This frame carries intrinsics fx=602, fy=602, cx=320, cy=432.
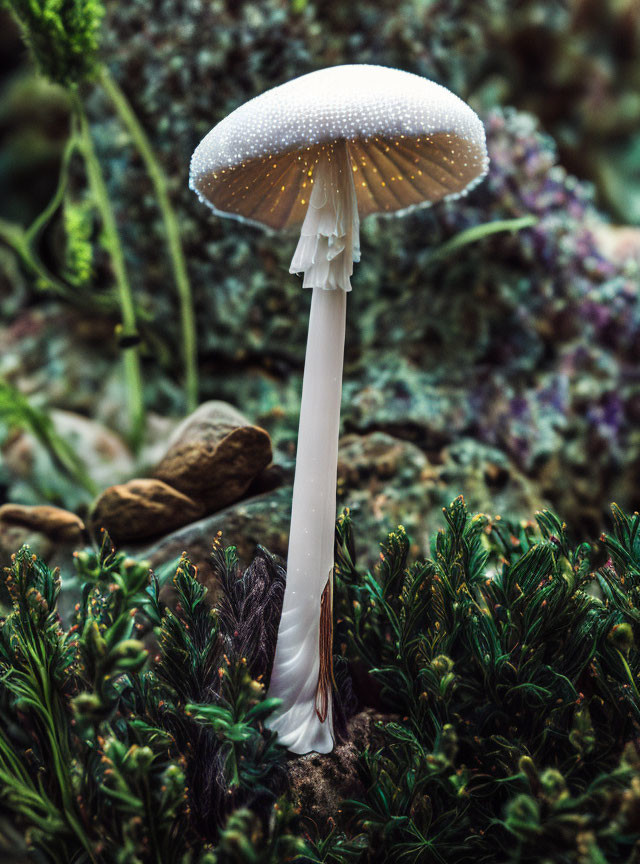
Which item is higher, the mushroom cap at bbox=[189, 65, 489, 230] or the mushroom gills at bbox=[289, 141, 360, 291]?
the mushroom cap at bbox=[189, 65, 489, 230]

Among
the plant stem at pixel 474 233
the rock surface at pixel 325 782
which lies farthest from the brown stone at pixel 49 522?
the plant stem at pixel 474 233

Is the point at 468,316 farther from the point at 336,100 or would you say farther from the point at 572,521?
the point at 336,100

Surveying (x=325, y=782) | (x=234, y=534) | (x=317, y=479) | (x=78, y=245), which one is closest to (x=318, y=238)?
(x=317, y=479)

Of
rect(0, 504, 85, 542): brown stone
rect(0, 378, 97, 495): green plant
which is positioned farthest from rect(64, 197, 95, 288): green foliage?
rect(0, 504, 85, 542): brown stone

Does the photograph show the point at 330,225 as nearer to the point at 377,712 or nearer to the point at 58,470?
the point at 377,712

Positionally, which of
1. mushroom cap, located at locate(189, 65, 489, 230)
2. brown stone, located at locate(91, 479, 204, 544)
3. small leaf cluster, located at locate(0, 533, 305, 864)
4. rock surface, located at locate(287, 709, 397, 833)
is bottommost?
rock surface, located at locate(287, 709, 397, 833)

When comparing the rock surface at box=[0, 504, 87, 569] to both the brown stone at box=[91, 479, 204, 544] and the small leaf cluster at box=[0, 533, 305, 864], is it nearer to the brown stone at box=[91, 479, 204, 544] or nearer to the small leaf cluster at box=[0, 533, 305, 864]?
the brown stone at box=[91, 479, 204, 544]

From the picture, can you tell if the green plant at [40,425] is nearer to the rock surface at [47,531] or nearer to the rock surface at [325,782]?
the rock surface at [47,531]

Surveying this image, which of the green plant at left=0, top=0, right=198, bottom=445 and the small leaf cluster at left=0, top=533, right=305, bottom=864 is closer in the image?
the small leaf cluster at left=0, top=533, right=305, bottom=864
